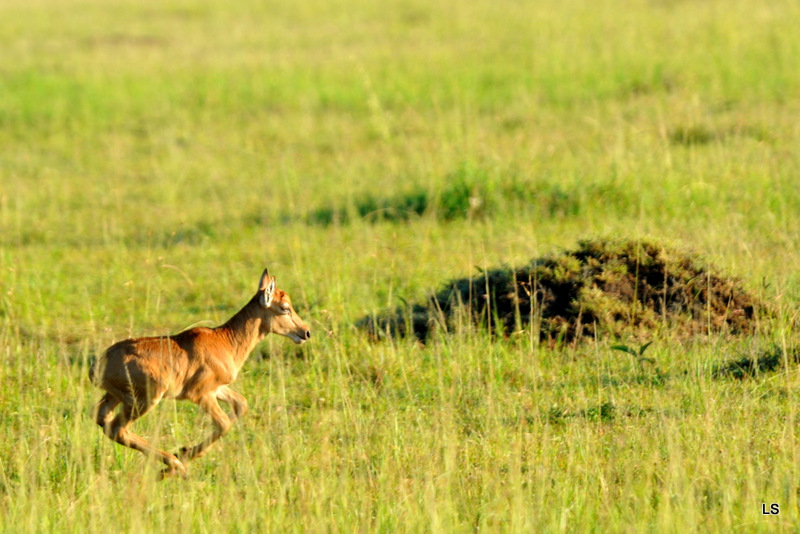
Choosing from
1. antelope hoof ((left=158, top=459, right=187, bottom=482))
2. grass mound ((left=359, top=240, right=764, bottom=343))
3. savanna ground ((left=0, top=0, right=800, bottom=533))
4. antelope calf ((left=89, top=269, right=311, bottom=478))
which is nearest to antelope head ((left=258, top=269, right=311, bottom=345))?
antelope calf ((left=89, top=269, right=311, bottom=478))

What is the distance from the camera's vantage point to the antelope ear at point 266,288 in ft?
15.4

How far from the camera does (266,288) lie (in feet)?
15.4

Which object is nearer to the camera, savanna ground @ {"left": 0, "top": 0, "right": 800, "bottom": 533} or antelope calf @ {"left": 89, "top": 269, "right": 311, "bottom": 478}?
savanna ground @ {"left": 0, "top": 0, "right": 800, "bottom": 533}

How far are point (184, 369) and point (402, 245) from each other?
367 centimetres

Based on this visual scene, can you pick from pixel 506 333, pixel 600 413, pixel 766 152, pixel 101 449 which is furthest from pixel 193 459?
pixel 766 152

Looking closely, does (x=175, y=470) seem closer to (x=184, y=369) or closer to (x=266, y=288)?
(x=184, y=369)

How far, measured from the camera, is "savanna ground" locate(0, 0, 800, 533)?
4.11 metres

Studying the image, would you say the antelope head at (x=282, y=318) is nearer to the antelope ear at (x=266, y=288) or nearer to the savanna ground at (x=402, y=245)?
the antelope ear at (x=266, y=288)

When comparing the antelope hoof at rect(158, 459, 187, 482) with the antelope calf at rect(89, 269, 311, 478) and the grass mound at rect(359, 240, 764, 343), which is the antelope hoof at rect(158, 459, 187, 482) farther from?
the grass mound at rect(359, 240, 764, 343)

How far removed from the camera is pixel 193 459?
451cm

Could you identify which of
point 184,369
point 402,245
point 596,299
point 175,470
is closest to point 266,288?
point 184,369

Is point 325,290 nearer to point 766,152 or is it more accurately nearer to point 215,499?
point 215,499

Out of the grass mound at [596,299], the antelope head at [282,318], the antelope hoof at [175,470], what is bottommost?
the antelope hoof at [175,470]

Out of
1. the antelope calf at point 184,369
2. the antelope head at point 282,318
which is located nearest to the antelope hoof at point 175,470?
the antelope calf at point 184,369
